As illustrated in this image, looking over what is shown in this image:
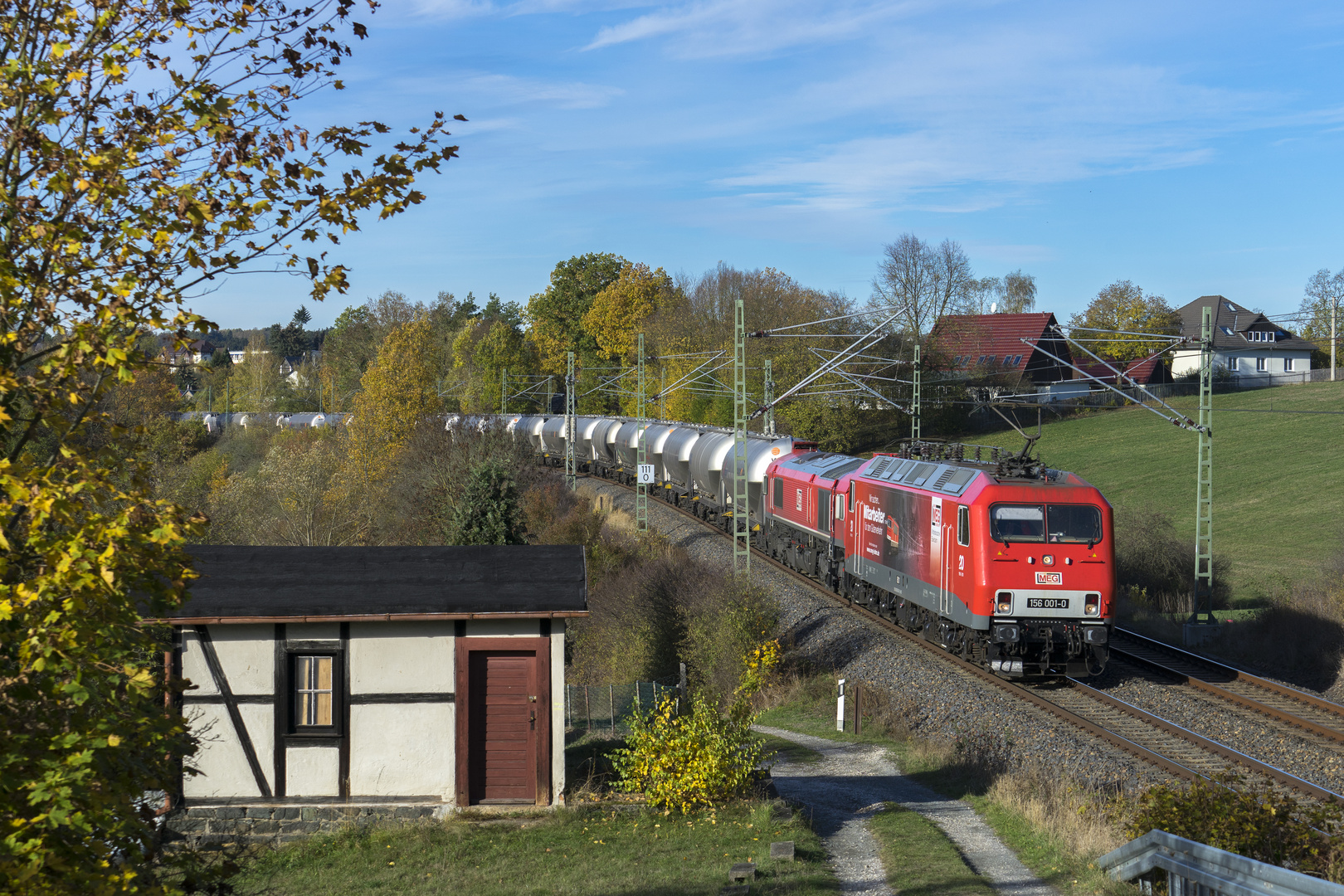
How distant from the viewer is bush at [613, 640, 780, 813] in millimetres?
11898

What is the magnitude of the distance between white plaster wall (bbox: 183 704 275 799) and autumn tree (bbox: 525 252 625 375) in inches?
2917

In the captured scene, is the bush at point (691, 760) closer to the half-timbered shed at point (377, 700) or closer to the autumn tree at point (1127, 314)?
the half-timbered shed at point (377, 700)

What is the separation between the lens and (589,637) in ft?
86.4

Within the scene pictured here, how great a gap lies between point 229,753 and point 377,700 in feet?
5.82

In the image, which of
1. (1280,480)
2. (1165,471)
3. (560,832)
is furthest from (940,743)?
(1165,471)

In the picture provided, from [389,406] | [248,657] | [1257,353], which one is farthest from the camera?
[1257,353]

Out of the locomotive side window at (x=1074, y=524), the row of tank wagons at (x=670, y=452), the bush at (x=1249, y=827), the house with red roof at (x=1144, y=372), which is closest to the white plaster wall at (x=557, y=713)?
the bush at (x=1249, y=827)

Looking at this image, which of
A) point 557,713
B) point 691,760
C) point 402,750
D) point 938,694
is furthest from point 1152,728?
point 402,750

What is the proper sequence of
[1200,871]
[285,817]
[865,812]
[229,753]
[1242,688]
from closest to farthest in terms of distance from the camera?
[1200,871] < [285,817] < [229,753] < [865,812] < [1242,688]

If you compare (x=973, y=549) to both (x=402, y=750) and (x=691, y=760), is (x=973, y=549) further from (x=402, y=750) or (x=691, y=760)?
(x=402, y=750)

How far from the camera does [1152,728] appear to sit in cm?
1577

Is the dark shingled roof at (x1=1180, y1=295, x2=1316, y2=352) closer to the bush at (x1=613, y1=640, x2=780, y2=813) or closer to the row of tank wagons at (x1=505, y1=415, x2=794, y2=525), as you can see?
the row of tank wagons at (x1=505, y1=415, x2=794, y2=525)

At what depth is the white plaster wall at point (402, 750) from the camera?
12.1m

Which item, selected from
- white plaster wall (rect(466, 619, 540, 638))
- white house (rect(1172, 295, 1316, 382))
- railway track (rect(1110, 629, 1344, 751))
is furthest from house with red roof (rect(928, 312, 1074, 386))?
white plaster wall (rect(466, 619, 540, 638))
